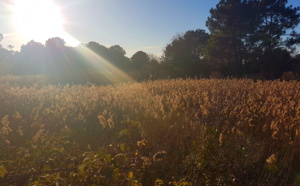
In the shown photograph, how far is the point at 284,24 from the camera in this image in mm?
19547

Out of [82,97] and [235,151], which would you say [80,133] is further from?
[235,151]

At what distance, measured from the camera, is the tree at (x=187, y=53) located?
76.0ft

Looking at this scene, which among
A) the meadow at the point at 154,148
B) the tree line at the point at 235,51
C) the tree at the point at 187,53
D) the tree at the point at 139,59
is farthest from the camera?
the tree at the point at 139,59

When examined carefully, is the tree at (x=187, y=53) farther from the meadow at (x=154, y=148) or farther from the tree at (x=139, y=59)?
the meadow at (x=154, y=148)

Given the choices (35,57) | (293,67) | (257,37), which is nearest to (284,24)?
(257,37)

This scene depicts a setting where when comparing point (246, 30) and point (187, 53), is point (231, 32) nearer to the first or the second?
point (246, 30)

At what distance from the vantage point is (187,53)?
89.6 ft

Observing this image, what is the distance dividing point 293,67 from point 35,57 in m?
33.0

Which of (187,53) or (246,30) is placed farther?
(187,53)

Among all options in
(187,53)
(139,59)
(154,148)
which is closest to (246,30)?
(187,53)

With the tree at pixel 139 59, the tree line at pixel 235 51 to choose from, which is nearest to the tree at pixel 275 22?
the tree line at pixel 235 51

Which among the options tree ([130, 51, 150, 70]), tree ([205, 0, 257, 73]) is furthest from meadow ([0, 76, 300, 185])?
tree ([130, 51, 150, 70])

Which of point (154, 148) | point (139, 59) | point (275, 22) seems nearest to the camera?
point (154, 148)

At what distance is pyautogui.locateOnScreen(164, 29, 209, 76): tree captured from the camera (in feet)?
76.0
